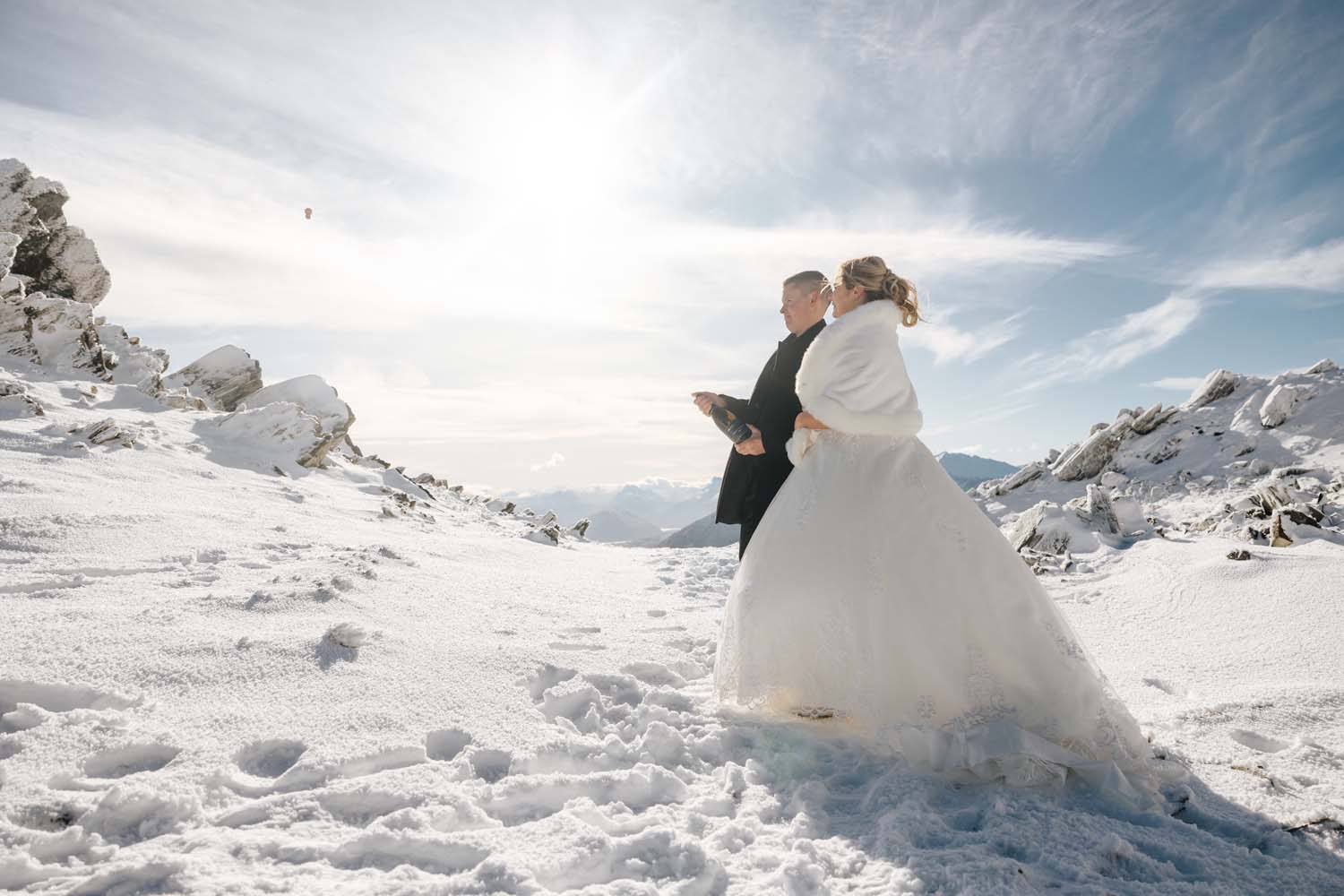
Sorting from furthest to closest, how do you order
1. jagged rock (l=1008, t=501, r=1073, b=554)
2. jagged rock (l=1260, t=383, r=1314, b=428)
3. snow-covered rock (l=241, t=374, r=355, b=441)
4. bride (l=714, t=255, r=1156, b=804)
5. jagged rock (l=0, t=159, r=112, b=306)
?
jagged rock (l=1260, t=383, r=1314, b=428), jagged rock (l=0, t=159, r=112, b=306), snow-covered rock (l=241, t=374, r=355, b=441), jagged rock (l=1008, t=501, r=1073, b=554), bride (l=714, t=255, r=1156, b=804)

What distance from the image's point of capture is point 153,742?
2422 mm

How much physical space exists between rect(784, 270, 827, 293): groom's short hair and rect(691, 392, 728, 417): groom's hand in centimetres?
96

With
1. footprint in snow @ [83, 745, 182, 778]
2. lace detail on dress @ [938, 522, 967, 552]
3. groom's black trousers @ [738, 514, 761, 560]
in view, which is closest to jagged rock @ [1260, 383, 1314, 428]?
groom's black trousers @ [738, 514, 761, 560]

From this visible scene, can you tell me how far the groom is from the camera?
4.25m

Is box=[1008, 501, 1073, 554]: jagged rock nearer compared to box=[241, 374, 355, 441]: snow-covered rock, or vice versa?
box=[1008, 501, 1073, 554]: jagged rock

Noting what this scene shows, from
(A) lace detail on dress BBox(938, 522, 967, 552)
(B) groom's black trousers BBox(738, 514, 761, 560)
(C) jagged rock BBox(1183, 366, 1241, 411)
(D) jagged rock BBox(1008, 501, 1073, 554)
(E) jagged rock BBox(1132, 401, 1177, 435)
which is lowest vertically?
(B) groom's black trousers BBox(738, 514, 761, 560)

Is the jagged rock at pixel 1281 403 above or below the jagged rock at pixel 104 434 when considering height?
above

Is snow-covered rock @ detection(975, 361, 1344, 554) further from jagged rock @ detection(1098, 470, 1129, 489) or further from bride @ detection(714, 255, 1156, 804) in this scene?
bride @ detection(714, 255, 1156, 804)

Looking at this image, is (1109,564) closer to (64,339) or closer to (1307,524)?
(1307,524)

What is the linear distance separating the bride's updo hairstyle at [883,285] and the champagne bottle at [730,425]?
1.04m

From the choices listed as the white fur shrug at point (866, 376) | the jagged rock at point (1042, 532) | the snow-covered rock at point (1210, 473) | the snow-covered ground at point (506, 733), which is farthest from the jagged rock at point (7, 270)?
the snow-covered rock at point (1210, 473)

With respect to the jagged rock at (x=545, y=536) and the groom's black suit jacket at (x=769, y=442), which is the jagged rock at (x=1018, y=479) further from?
the groom's black suit jacket at (x=769, y=442)

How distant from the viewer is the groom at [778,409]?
13.9 ft

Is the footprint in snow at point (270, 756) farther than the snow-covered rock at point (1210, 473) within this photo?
No
